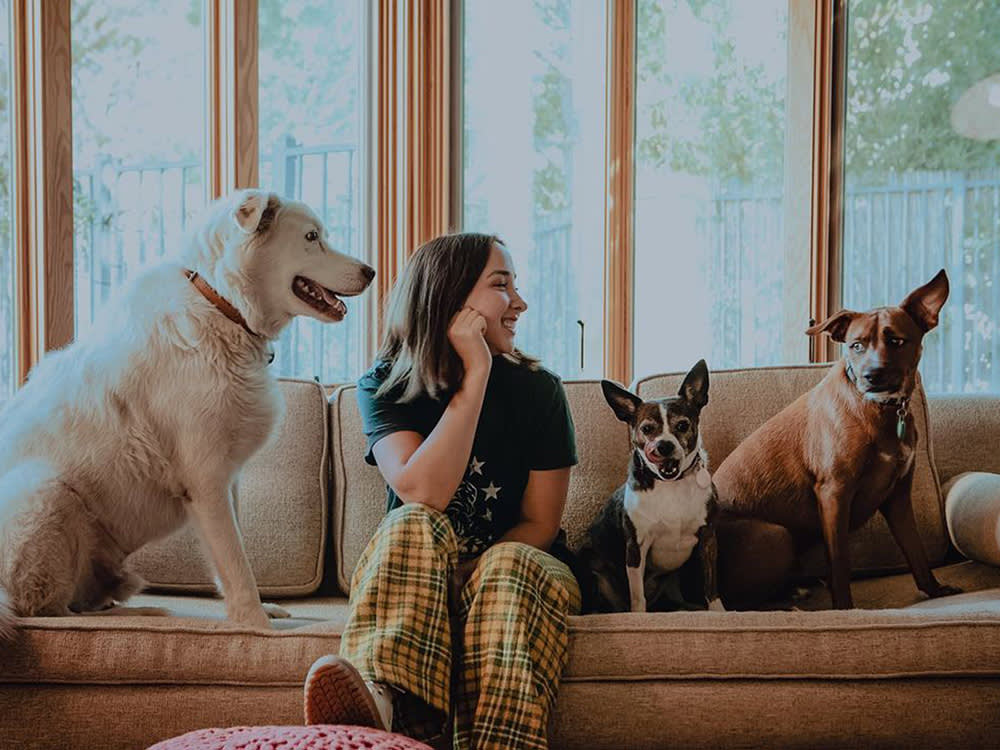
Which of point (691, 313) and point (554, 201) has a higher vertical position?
point (554, 201)

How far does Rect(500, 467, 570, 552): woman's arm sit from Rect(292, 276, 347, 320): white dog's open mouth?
55 cm

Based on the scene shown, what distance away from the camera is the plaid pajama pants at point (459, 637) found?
1.58 m

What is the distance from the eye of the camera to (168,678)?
1.76 metres

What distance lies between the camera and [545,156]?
4.52 metres

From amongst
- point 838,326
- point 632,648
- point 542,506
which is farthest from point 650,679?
point 838,326

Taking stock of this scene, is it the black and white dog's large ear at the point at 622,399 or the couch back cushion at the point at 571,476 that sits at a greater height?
the black and white dog's large ear at the point at 622,399

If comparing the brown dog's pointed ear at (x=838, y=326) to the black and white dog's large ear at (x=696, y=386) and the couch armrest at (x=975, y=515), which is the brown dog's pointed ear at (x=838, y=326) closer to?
the black and white dog's large ear at (x=696, y=386)

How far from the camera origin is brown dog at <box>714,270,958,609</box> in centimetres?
216

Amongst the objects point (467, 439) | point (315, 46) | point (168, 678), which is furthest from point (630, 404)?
point (315, 46)

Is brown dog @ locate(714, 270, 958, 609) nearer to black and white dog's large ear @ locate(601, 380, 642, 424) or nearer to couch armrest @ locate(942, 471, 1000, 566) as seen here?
couch armrest @ locate(942, 471, 1000, 566)

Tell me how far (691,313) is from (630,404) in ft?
8.14

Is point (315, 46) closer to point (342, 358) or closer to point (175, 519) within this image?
point (342, 358)

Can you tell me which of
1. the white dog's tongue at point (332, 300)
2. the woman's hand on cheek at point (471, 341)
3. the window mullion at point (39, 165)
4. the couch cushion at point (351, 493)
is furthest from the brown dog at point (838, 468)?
the window mullion at point (39, 165)

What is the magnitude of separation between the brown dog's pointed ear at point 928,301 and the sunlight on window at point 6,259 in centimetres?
277
